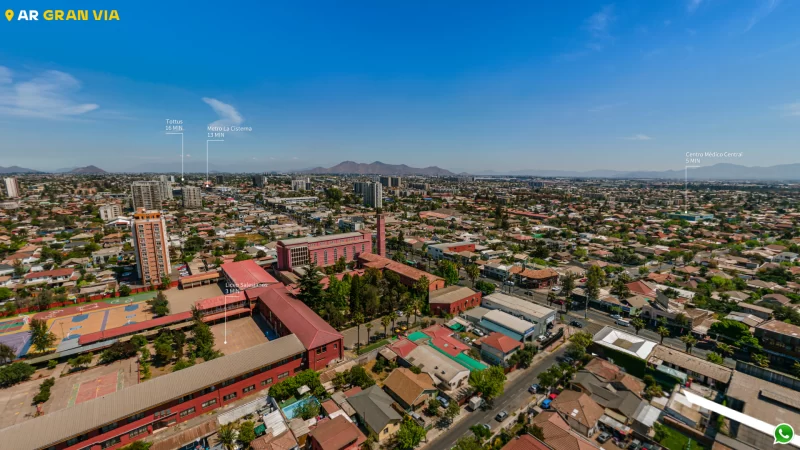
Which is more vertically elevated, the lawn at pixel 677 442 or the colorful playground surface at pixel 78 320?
the colorful playground surface at pixel 78 320

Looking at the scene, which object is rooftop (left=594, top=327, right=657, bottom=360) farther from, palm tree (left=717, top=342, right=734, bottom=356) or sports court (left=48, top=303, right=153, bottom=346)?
sports court (left=48, top=303, right=153, bottom=346)

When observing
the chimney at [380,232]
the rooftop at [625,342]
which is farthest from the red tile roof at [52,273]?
the rooftop at [625,342]

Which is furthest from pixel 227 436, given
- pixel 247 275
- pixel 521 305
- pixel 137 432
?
pixel 521 305

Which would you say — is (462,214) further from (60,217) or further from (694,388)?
(60,217)

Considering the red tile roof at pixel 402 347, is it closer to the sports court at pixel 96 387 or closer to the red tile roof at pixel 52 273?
the sports court at pixel 96 387

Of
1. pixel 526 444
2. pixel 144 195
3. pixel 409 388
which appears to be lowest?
pixel 409 388

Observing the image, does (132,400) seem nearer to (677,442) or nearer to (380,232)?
(677,442)
